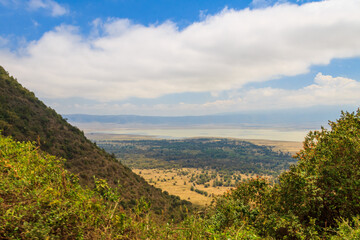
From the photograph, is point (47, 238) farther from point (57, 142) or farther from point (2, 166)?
point (57, 142)

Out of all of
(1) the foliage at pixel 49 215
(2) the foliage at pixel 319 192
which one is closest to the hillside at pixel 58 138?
(2) the foliage at pixel 319 192

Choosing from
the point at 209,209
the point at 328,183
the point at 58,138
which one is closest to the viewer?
the point at 328,183

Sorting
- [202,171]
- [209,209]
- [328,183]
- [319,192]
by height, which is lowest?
[202,171]

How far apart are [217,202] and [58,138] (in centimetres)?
3097

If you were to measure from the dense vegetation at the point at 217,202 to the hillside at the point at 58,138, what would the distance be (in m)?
19.7

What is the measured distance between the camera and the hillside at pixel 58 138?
27750 millimetres

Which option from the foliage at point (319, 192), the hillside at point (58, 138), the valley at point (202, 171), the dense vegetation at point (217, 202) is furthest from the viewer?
the valley at point (202, 171)

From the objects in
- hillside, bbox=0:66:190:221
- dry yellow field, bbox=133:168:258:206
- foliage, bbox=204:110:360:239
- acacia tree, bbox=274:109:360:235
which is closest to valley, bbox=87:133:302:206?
dry yellow field, bbox=133:168:258:206

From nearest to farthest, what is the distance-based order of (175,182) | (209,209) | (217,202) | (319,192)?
(319,192)
(209,209)
(217,202)
(175,182)

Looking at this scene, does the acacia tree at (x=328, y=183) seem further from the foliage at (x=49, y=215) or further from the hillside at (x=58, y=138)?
the hillside at (x=58, y=138)

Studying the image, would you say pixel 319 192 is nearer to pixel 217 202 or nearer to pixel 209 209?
pixel 209 209

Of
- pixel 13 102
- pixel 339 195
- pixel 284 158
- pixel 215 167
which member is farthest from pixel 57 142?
pixel 284 158

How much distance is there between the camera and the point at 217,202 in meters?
15.5

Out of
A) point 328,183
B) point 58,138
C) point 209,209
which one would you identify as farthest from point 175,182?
point 328,183
